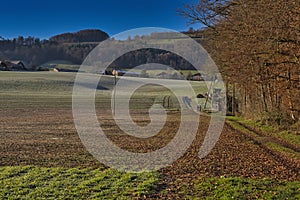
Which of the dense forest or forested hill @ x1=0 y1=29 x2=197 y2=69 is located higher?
forested hill @ x1=0 y1=29 x2=197 y2=69

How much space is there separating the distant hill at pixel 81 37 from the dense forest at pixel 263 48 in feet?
287

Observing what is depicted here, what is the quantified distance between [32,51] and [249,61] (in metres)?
125

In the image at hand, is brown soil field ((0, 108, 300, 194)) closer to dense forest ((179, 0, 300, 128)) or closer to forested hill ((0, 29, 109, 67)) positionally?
dense forest ((179, 0, 300, 128))

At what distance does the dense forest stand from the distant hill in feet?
287

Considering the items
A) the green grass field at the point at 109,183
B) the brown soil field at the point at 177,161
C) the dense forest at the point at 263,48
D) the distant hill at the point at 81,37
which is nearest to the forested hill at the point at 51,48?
the distant hill at the point at 81,37

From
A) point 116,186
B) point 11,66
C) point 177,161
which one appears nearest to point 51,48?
point 11,66

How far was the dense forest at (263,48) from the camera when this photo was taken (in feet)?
34.9

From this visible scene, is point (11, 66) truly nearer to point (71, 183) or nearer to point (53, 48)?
point (53, 48)

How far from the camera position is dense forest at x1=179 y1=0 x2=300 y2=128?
10.6 metres

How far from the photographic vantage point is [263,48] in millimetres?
13438

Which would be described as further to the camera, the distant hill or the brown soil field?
the distant hill

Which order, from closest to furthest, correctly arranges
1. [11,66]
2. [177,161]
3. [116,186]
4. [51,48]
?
[116,186] → [177,161] → [11,66] → [51,48]

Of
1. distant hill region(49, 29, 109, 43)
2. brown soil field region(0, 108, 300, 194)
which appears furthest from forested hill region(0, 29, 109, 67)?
brown soil field region(0, 108, 300, 194)

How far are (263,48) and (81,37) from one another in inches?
4902
